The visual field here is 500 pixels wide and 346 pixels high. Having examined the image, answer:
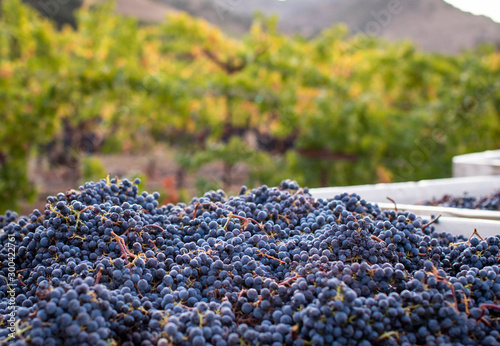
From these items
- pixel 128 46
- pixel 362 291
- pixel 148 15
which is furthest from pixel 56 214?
pixel 148 15

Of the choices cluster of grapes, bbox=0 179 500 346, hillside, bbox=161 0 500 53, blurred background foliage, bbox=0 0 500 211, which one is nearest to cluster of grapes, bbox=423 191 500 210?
cluster of grapes, bbox=0 179 500 346

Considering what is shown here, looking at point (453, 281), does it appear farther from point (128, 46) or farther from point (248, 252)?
point (128, 46)

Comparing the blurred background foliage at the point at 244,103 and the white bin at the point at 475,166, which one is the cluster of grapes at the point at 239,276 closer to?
the white bin at the point at 475,166

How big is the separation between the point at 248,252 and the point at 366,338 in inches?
15.5

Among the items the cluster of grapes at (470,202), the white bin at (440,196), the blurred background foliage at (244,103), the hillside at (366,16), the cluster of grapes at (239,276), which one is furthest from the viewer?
the hillside at (366,16)

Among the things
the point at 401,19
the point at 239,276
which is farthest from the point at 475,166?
the point at 401,19

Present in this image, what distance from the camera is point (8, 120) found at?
5117 mm

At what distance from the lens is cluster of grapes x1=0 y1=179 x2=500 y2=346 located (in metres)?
0.95

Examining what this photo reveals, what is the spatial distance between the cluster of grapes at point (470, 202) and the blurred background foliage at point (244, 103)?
12.1ft

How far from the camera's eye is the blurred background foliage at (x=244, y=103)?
213 inches

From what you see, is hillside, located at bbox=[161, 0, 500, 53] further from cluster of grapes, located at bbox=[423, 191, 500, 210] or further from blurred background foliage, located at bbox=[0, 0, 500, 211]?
cluster of grapes, located at bbox=[423, 191, 500, 210]

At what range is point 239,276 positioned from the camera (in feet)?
3.77

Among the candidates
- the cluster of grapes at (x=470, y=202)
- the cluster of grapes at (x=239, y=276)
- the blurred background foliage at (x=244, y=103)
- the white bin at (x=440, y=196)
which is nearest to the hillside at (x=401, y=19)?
the blurred background foliage at (x=244, y=103)

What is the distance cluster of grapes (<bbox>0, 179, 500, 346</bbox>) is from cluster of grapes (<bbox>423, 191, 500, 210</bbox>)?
2.74 feet
